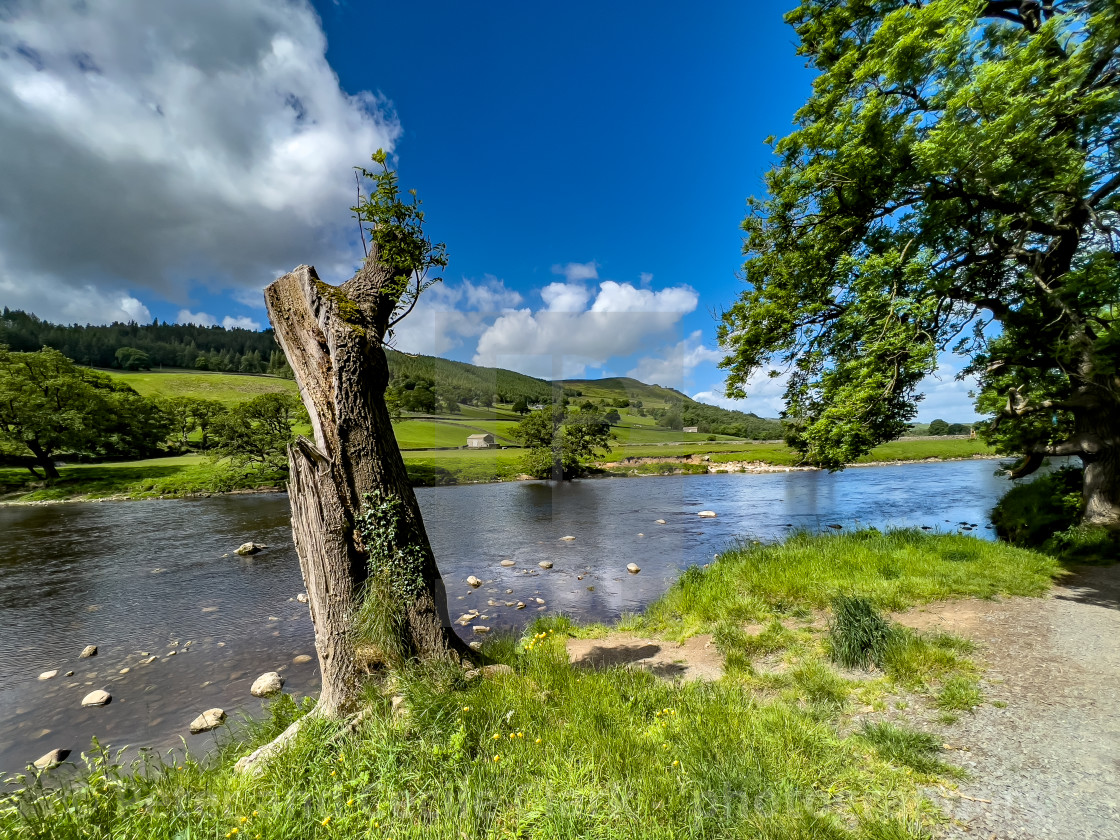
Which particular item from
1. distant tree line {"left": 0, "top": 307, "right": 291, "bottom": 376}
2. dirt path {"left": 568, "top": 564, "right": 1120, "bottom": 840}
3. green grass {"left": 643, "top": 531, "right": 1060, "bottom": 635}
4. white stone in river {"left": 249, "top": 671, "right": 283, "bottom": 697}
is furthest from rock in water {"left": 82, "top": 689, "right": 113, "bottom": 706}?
distant tree line {"left": 0, "top": 307, "right": 291, "bottom": 376}

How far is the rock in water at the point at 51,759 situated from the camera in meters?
6.37

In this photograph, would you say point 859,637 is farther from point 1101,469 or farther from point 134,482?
point 134,482

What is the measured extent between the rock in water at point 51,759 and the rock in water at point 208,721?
1523 mm

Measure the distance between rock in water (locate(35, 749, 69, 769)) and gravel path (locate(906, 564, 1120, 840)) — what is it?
1097cm

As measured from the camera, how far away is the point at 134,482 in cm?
3762

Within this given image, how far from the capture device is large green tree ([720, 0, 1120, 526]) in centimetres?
767

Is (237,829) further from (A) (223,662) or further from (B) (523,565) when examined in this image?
(B) (523,565)

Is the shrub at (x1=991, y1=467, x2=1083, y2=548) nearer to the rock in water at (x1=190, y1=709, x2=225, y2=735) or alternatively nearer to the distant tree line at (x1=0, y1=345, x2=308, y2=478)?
the rock in water at (x1=190, y1=709, x2=225, y2=735)

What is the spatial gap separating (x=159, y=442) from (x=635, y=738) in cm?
7129

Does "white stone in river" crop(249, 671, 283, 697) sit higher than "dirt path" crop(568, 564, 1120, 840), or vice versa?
"dirt path" crop(568, 564, 1120, 840)

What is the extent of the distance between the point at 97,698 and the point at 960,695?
44.8 ft

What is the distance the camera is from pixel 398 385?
13.0 metres

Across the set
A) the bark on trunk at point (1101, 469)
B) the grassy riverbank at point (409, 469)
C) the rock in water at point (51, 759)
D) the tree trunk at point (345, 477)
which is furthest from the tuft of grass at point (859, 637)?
the grassy riverbank at point (409, 469)

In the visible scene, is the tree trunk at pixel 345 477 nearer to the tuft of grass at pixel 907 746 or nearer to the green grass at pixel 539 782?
the green grass at pixel 539 782
